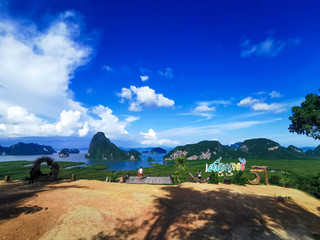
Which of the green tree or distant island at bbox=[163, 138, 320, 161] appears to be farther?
distant island at bbox=[163, 138, 320, 161]

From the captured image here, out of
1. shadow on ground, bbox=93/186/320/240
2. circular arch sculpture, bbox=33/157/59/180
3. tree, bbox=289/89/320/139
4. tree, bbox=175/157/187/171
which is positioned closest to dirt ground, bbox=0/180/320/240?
shadow on ground, bbox=93/186/320/240

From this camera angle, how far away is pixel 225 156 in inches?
6688

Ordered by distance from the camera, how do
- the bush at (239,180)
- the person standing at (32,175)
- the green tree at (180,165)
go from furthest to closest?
1. the green tree at (180,165)
2. the bush at (239,180)
3. the person standing at (32,175)

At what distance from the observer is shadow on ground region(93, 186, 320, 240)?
892 cm

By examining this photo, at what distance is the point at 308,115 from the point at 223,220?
38.7 meters

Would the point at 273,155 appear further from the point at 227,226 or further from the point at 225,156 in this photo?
the point at 227,226

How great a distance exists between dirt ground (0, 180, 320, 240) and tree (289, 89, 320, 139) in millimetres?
29152

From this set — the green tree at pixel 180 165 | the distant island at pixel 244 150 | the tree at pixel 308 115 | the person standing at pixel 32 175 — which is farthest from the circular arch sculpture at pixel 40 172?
the distant island at pixel 244 150

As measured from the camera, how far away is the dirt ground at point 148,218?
8211 mm

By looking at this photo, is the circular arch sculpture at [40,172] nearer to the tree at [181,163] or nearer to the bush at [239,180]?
the tree at [181,163]

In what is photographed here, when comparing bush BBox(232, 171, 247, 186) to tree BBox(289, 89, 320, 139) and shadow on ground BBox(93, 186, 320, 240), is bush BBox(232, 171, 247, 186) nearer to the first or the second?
shadow on ground BBox(93, 186, 320, 240)

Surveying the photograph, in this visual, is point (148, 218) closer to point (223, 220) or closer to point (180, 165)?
point (223, 220)

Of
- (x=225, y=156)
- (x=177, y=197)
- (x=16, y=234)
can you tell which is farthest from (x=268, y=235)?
(x=225, y=156)

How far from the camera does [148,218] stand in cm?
1054
